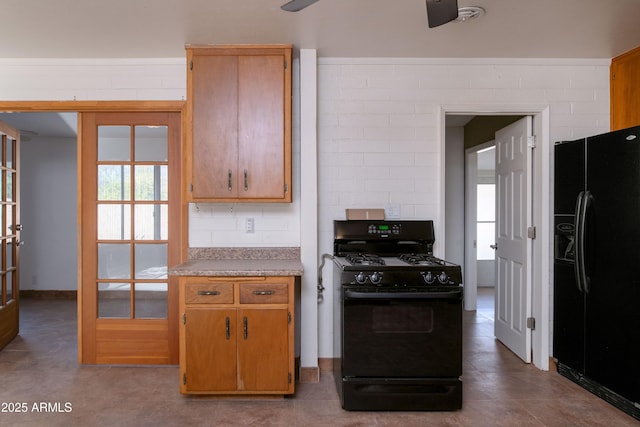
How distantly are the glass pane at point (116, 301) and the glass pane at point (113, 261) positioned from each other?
0.28ft

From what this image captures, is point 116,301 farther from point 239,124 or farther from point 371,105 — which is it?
point 371,105

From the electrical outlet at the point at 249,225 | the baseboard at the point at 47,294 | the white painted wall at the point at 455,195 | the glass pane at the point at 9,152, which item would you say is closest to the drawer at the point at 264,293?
the electrical outlet at the point at 249,225

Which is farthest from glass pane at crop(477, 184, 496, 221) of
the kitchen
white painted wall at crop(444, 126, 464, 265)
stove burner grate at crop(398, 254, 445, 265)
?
stove burner grate at crop(398, 254, 445, 265)

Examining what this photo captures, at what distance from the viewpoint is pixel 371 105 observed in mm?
3215

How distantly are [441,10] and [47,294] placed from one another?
19.7 feet

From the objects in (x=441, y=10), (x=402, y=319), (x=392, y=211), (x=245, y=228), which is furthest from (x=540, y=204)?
(x=245, y=228)

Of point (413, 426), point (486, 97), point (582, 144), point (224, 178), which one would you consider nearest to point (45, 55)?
point (224, 178)

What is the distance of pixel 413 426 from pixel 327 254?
1.28m

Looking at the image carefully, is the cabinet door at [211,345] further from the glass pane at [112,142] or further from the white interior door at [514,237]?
the white interior door at [514,237]

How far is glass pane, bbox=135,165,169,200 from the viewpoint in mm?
3279

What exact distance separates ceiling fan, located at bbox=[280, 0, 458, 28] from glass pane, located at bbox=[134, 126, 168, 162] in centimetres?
190

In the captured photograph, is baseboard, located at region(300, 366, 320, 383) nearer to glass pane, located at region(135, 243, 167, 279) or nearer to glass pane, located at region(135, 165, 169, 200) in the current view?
glass pane, located at region(135, 243, 167, 279)

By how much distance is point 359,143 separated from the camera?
3.21 m

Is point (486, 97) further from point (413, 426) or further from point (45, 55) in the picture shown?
point (45, 55)
